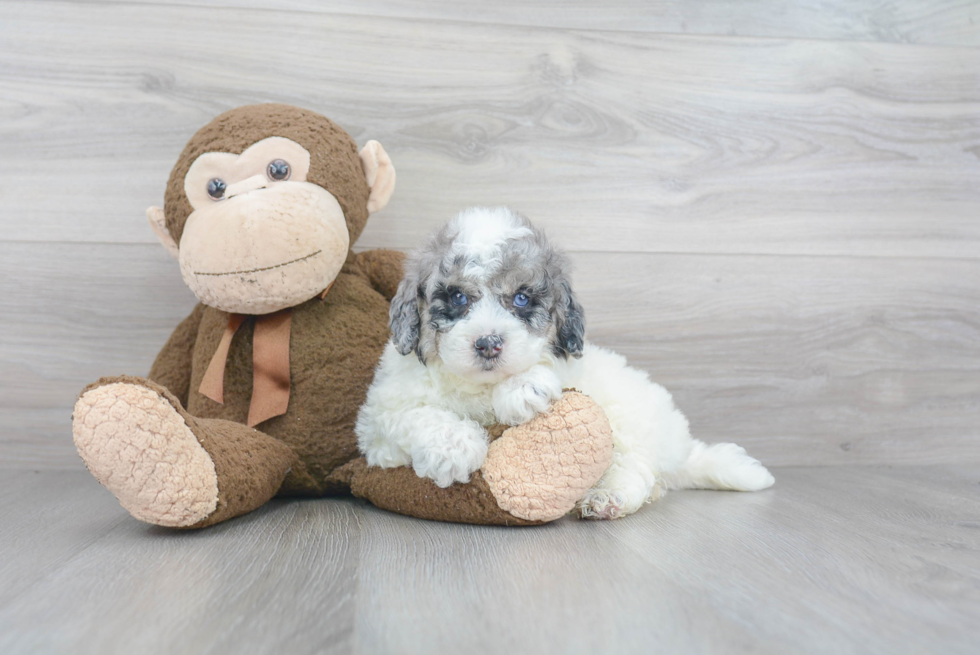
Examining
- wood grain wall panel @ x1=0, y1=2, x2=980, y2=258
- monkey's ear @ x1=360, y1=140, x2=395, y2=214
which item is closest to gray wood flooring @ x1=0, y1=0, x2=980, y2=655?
wood grain wall panel @ x1=0, y1=2, x2=980, y2=258

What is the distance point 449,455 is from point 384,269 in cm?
49

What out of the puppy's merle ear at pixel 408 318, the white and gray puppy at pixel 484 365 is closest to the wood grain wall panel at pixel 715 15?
the white and gray puppy at pixel 484 365

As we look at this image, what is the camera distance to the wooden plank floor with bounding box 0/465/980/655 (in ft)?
2.27

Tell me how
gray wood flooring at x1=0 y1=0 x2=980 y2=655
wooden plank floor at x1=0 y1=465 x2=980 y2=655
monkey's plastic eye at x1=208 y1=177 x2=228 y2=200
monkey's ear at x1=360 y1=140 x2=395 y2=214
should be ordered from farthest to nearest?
gray wood flooring at x1=0 y1=0 x2=980 y2=655, monkey's ear at x1=360 y1=140 x2=395 y2=214, monkey's plastic eye at x1=208 y1=177 x2=228 y2=200, wooden plank floor at x1=0 y1=465 x2=980 y2=655

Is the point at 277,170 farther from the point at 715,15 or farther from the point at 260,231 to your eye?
the point at 715,15

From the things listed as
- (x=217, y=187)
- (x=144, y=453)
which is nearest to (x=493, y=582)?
(x=144, y=453)

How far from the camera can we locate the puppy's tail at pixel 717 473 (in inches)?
55.1

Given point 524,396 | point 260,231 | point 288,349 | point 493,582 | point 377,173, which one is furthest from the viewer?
point 377,173

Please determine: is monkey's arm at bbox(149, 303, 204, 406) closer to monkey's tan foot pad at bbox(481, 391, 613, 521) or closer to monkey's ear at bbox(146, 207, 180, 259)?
monkey's ear at bbox(146, 207, 180, 259)

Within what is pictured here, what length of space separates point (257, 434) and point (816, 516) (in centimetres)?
95

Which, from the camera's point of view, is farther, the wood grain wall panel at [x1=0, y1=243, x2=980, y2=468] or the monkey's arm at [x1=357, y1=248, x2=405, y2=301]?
the wood grain wall panel at [x1=0, y1=243, x2=980, y2=468]

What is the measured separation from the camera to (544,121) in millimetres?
1621

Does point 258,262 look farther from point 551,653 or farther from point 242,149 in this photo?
point 551,653

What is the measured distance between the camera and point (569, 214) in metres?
1.63
